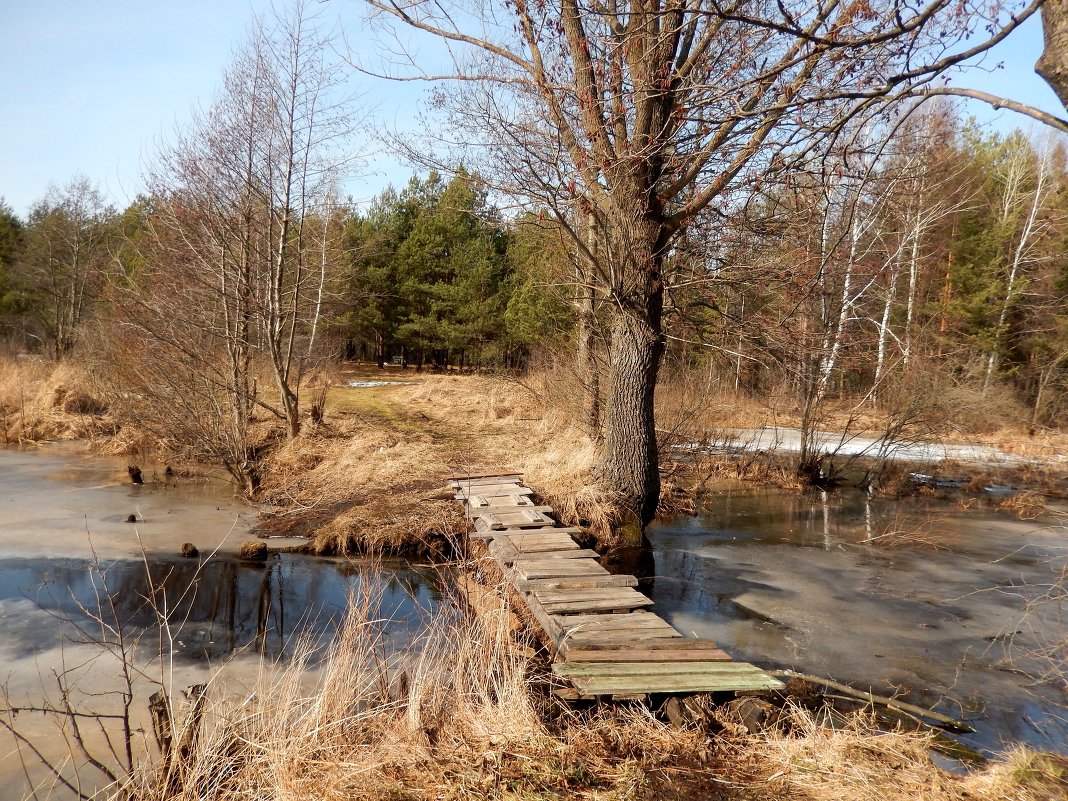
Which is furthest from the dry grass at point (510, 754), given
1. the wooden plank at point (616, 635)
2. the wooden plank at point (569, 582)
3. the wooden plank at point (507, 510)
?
the wooden plank at point (507, 510)

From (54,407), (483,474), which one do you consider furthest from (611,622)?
(54,407)

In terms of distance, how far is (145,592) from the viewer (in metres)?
7.47

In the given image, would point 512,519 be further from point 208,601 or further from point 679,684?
point 679,684

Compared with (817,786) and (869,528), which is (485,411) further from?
(817,786)

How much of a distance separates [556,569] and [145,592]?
4264mm

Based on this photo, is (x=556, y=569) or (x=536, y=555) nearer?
(x=556, y=569)

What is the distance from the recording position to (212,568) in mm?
8273

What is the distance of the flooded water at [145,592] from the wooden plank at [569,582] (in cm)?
95

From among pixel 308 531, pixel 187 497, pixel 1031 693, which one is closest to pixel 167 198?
pixel 187 497

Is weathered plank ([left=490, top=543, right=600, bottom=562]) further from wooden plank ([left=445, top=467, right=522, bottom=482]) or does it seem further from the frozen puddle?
the frozen puddle

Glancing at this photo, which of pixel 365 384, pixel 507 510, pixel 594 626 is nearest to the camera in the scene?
pixel 594 626

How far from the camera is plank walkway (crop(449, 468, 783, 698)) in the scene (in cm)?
460

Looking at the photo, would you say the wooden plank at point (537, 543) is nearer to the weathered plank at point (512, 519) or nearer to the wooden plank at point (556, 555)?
the wooden plank at point (556, 555)

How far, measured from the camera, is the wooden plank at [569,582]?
21.2ft
